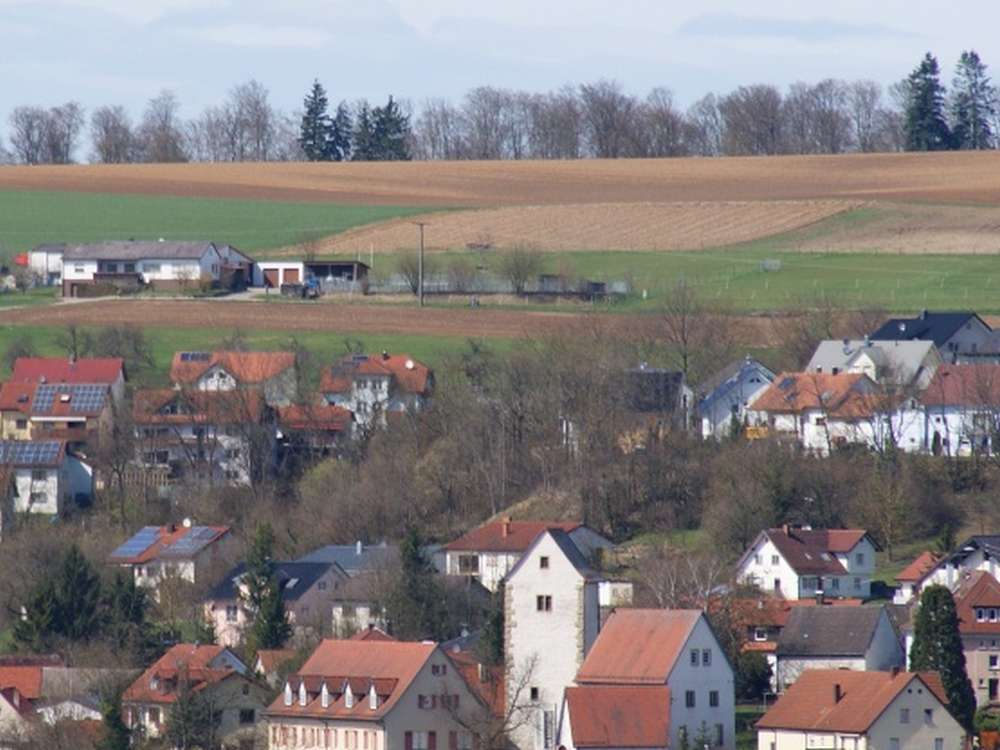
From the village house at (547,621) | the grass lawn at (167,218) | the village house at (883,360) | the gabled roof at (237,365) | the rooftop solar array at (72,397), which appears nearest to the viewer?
the village house at (547,621)

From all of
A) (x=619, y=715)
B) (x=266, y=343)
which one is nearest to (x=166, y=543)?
(x=266, y=343)

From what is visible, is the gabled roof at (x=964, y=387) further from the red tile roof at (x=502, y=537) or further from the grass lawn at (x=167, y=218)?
the grass lawn at (x=167, y=218)

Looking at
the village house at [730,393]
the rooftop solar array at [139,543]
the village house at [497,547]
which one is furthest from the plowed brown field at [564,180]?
the village house at [497,547]

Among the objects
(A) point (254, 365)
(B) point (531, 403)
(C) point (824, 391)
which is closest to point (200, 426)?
(A) point (254, 365)

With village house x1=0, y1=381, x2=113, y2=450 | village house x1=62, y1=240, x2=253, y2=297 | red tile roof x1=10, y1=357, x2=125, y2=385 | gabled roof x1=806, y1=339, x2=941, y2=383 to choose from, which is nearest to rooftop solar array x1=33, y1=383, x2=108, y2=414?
village house x1=0, y1=381, x2=113, y2=450

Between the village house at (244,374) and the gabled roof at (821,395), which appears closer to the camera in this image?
the gabled roof at (821,395)

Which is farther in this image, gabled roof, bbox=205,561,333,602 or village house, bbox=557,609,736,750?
gabled roof, bbox=205,561,333,602

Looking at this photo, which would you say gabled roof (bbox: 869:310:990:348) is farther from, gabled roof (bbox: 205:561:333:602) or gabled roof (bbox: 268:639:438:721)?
gabled roof (bbox: 268:639:438:721)
